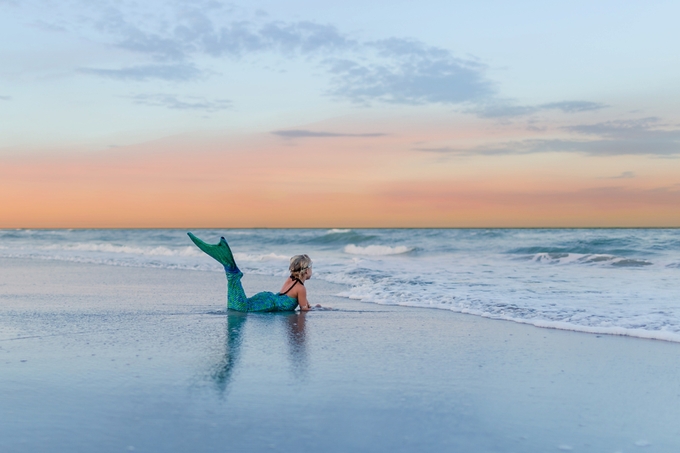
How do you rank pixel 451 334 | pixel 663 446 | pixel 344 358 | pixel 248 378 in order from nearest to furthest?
pixel 663 446
pixel 248 378
pixel 344 358
pixel 451 334

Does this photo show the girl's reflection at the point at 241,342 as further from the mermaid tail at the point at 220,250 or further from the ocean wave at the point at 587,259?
the ocean wave at the point at 587,259

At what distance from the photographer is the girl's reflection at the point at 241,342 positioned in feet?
15.9

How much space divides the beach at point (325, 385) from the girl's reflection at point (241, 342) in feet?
0.08

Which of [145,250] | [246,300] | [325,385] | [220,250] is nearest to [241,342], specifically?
[325,385]

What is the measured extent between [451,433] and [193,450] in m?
1.59

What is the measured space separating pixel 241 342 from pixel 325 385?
1.90m

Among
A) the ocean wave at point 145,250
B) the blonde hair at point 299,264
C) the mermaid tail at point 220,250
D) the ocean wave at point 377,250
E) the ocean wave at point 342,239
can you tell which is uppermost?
the mermaid tail at point 220,250

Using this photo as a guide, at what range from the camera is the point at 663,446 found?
3.50 metres

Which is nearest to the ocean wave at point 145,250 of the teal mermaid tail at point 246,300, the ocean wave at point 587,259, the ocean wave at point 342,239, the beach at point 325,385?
the ocean wave at point 342,239

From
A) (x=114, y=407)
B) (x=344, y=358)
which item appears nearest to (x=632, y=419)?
(x=344, y=358)

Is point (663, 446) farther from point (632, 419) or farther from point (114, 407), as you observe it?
point (114, 407)

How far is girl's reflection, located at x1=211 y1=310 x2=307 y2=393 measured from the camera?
15.9ft

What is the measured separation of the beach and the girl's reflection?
2cm

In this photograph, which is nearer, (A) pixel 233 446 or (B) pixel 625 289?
(A) pixel 233 446
